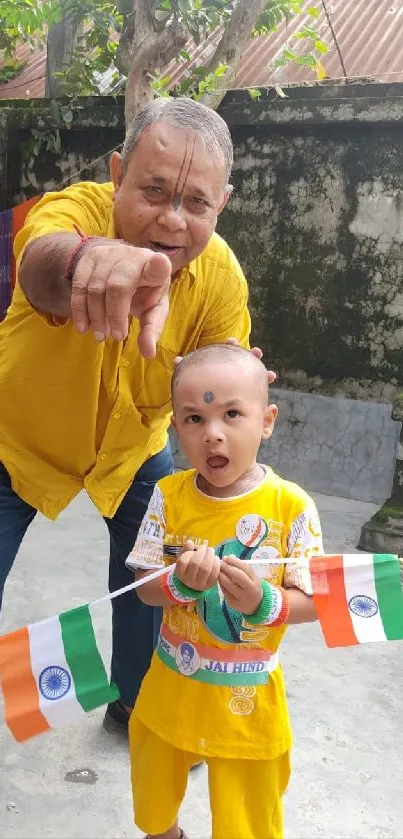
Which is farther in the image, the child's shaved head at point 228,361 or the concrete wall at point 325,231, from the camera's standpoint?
the concrete wall at point 325,231

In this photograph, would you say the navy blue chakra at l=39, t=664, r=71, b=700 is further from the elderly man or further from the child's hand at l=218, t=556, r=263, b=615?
the elderly man

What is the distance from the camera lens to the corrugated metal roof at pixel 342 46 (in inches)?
252

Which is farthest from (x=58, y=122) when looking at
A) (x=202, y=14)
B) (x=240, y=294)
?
(x=240, y=294)

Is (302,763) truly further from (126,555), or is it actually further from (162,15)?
(162,15)

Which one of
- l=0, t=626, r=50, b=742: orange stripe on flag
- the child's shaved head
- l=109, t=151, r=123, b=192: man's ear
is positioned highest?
l=109, t=151, r=123, b=192: man's ear

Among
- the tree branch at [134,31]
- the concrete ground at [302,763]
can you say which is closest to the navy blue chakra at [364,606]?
the concrete ground at [302,763]

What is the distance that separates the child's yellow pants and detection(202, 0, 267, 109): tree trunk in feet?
13.0

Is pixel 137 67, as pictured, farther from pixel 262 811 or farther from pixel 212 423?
pixel 262 811

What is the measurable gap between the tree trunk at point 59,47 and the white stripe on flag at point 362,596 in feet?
17.7

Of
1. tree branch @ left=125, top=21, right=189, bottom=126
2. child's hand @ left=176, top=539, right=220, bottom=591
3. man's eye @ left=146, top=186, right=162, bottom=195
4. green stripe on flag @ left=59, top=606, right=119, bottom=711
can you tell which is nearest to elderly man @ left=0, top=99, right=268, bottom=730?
man's eye @ left=146, top=186, right=162, bottom=195

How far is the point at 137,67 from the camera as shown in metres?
4.21

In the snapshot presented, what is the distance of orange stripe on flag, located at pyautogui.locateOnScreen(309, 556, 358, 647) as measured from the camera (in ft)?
4.64

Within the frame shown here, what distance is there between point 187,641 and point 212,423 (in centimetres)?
42

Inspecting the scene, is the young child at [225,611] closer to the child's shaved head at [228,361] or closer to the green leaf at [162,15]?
the child's shaved head at [228,361]
